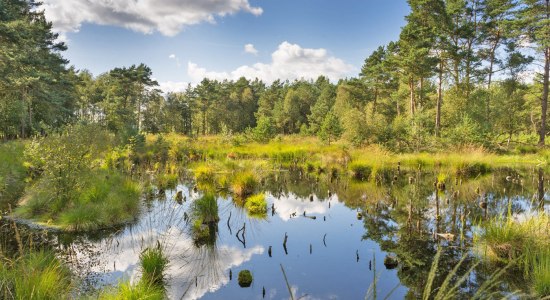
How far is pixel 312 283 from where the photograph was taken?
205 inches

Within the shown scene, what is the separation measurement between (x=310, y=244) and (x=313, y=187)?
19.1 feet

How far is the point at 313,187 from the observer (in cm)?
1263

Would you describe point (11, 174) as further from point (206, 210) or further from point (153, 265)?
point (153, 265)

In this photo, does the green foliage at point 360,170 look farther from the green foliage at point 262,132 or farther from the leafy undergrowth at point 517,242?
the green foliage at point 262,132

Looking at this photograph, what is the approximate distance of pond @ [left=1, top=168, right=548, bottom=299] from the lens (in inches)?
199

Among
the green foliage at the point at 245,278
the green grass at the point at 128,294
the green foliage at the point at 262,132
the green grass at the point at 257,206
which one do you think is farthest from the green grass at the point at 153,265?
the green foliage at the point at 262,132

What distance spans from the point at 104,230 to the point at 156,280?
321cm

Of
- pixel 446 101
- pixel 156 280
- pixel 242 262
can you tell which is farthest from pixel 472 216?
pixel 446 101

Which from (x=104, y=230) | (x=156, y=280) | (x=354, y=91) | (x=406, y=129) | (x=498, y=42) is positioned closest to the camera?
(x=156, y=280)

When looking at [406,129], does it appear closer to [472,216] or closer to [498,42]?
[498,42]

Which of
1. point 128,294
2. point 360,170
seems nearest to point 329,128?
point 360,170

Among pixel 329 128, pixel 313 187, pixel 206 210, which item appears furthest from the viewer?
pixel 329 128

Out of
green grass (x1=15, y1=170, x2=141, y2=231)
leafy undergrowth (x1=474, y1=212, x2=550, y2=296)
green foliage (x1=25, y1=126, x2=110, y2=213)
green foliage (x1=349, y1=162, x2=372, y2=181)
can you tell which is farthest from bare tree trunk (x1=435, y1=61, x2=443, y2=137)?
green foliage (x1=25, y1=126, x2=110, y2=213)

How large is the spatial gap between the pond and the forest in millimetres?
56
